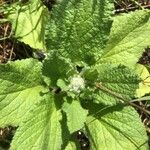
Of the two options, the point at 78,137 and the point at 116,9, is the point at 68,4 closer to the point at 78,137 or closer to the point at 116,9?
the point at 116,9

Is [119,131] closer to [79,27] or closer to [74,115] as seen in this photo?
[74,115]

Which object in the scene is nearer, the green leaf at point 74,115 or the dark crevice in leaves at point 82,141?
the green leaf at point 74,115

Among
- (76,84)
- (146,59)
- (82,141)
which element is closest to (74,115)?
(76,84)

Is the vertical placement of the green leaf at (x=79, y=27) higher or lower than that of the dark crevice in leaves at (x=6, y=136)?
higher

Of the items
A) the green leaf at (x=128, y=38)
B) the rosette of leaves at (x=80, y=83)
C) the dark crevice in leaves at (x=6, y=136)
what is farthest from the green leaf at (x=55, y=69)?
the dark crevice in leaves at (x=6, y=136)

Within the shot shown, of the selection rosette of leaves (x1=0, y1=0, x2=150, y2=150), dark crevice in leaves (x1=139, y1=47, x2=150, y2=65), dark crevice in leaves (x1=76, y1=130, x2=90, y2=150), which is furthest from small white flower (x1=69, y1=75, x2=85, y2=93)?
dark crevice in leaves (x1=139, y1=47, x2=150, y2=65)

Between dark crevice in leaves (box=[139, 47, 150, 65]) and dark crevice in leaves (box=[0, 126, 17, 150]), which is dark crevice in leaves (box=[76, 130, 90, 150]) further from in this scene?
dark crevice in leaves (box=[139, 47, 150, 65])

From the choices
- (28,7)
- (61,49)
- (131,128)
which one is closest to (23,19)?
(28,7)

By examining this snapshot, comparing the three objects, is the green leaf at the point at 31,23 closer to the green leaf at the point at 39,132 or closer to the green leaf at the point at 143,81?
the green leaf at the point at 39,132
